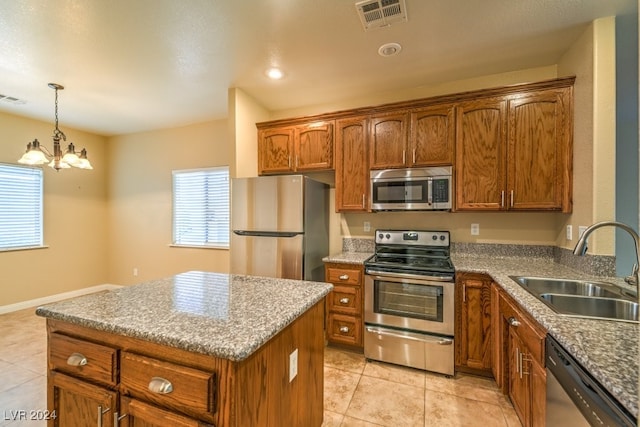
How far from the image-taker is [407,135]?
2.75m

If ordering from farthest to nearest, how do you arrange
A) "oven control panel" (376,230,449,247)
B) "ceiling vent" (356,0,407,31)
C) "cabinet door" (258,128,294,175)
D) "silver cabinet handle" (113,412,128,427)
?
"cabinet door" (258,128,294,175) → "oven control panel" (376,230,449,247) → "ceiling vent" (356,0,407,31) → "silver cabinet handle" (113,412,128,427)

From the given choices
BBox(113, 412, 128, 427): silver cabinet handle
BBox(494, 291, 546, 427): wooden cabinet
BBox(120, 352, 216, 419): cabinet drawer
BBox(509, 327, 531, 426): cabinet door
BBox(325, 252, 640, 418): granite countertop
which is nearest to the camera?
BBox(325, 252, 640, 418): granite countertop

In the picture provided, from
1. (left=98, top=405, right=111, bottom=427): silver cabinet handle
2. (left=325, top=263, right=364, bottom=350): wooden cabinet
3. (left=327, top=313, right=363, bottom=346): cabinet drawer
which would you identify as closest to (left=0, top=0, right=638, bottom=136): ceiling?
(left=325, top=263, right=364, bottom=350): wooden cabinet

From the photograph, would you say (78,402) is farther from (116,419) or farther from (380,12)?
(380,12)

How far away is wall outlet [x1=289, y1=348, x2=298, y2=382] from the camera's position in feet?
4.06

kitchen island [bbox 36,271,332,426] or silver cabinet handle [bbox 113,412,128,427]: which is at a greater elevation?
kitchen island [bbox 36,271,332,426]

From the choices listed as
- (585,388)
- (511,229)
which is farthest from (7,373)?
(511,229)

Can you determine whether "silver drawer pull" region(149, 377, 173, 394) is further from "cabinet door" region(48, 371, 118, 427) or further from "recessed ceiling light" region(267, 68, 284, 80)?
"recessed ceiling light" region(267, 68, 284, 80)

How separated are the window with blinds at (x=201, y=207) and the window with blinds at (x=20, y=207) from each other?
194 centimetres

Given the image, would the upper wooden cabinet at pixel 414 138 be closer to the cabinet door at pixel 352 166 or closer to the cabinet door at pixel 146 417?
the cabinet door at pixel 352 166

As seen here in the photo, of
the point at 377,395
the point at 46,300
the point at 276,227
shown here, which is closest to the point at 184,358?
the point at 377,395

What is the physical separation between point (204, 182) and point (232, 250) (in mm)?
1900

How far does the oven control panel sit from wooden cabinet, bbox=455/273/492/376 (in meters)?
0.61

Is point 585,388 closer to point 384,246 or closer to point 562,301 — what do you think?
point 562,301
